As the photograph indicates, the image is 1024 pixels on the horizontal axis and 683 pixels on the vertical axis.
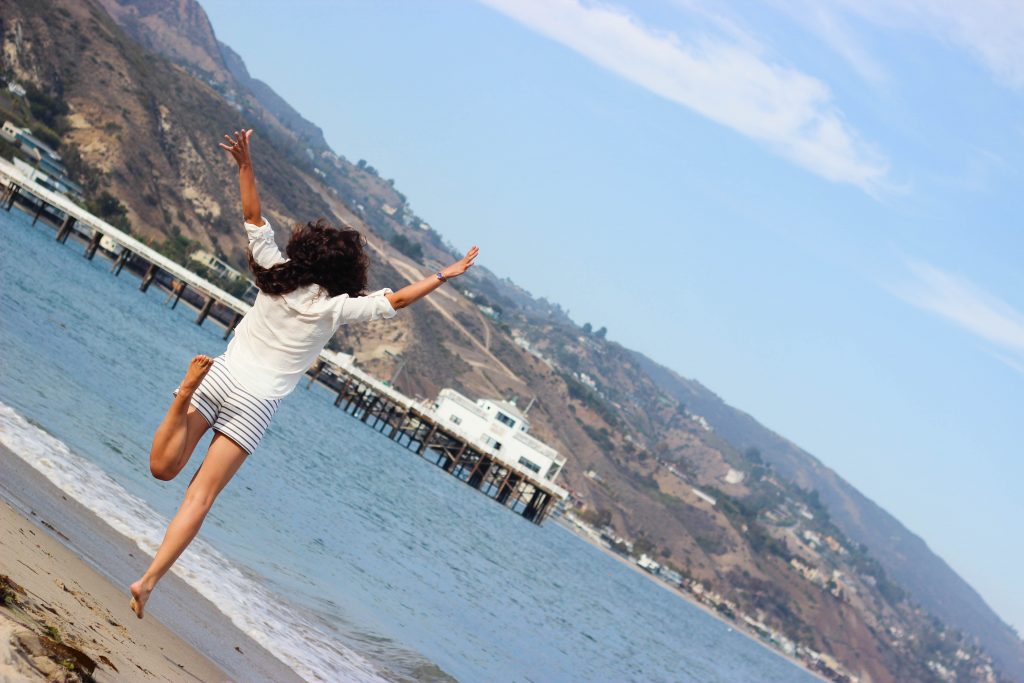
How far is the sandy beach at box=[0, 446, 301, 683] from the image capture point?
16.5ft

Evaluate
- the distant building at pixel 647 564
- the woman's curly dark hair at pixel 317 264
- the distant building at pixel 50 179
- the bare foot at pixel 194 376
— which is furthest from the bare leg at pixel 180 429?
the distant building at pixel 647 564

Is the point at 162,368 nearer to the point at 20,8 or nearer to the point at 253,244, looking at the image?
the point at 253,244

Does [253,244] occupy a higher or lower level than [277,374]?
higher

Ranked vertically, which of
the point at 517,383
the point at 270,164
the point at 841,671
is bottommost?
the point at 841,671

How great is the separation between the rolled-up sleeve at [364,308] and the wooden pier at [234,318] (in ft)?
245

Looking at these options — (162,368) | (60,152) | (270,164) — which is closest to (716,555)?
(270,164)

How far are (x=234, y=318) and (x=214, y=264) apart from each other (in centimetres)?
2584

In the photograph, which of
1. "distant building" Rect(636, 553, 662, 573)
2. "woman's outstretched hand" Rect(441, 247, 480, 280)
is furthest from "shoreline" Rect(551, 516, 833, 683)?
"woman's outstretched hand" Rect(441, 247, 480, 280)

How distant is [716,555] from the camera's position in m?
190

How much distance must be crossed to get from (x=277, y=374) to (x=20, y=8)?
117668 mm

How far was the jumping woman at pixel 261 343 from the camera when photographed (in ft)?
17.9

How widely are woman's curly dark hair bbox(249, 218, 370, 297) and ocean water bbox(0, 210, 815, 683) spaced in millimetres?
5660

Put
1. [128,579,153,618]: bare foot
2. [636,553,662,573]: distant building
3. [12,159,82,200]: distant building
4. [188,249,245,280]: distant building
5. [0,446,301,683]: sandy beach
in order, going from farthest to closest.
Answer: [636,553,662,573]: distant building
[188,249,245,280]: distant building
[12,159,82,200]: distant building
[128,579,153,618]: bare foot
[0,446,301,683]: sandy beach

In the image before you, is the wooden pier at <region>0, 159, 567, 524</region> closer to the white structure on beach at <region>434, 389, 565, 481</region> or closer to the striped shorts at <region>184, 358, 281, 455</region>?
the white structure on beach at <region>434, 389, 565, 481</region>
